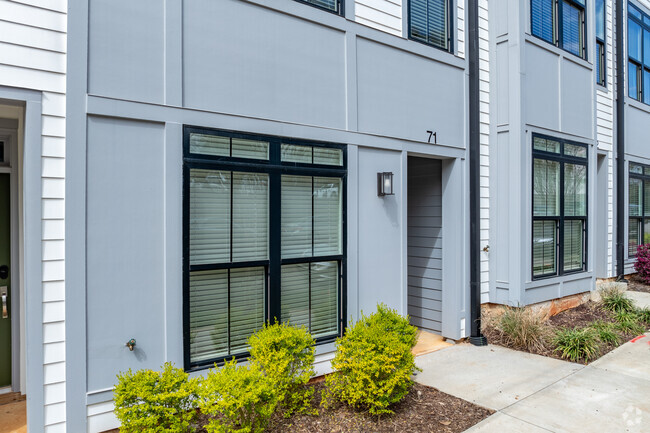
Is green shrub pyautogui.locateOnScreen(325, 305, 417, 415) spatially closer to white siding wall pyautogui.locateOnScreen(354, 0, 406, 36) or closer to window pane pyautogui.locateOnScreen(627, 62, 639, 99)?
white siding wall pyautogui.locateOnScreen(354, 0, 406, 36)

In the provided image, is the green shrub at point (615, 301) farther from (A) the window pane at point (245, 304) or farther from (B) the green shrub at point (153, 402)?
(B) the green shrub at point (153, 402)

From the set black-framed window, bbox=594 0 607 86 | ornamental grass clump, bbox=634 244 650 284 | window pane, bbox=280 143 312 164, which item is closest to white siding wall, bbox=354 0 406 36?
window pane, bbox=280 143 312 164

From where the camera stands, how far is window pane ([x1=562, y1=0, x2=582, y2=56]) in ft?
23.4

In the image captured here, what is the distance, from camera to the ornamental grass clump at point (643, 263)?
30.8 ft

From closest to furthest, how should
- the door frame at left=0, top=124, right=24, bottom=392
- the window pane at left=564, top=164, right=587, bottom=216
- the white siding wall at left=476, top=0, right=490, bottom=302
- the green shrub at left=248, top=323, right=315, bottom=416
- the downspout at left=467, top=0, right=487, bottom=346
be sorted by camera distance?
the green shrub at left=248, top=323, right=315, bottom=416 < the door frame at left=0, top=124, right=24, bottom=392 < the downspout at left=467, top=0, right=487, bottom=346 < the white siding wall at left=476, top=0, right=490, bottom=302 < the window pane at left=564, top=164, right=587, bottom=216

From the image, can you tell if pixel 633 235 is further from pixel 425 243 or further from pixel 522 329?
pixel 425 243

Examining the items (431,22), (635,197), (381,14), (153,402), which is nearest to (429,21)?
(431,22)

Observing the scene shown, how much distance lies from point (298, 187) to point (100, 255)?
6.34 feet

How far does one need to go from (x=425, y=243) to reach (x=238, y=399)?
4.05 meters

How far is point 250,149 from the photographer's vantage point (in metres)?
4.06

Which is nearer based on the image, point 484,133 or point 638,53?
point 484,133

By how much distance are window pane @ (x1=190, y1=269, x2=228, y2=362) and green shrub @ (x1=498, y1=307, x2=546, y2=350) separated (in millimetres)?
3919

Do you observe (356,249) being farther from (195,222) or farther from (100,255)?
(100,255)

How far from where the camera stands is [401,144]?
5.24m
